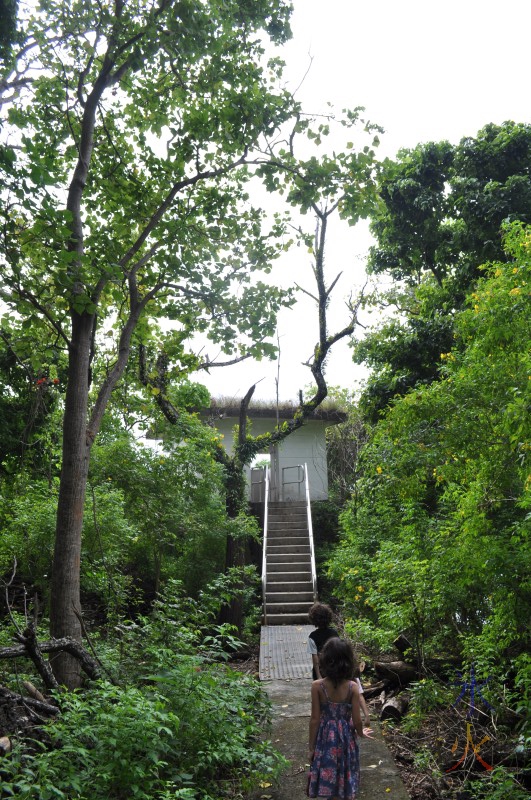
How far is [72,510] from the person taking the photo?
5949 mm

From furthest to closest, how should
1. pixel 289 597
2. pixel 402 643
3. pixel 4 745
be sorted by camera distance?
pixel 289 597 → pixel 402 643 → pixel 4 745

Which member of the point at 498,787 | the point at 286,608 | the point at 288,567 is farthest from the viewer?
the point at 288,567

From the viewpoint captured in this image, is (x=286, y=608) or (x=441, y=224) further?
(x=441, y=224)

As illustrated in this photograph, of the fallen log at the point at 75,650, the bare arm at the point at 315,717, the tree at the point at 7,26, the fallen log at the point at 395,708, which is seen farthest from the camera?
the fallen log at the point at 395,708

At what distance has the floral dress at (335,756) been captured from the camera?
12.6 ft

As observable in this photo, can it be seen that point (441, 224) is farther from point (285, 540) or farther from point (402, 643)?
→ point (402, 643)

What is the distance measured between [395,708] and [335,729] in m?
3.03

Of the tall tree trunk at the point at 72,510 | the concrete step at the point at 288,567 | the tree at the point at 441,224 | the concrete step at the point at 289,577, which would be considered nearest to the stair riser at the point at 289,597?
the concrete step at the point at 289,577

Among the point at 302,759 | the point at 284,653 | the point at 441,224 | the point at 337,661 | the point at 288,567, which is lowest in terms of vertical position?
the point at 302,759

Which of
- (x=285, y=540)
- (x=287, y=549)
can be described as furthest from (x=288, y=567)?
(x=285, y=540)

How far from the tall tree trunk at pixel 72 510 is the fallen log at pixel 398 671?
345 centimetres

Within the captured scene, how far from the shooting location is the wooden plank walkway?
8305mm

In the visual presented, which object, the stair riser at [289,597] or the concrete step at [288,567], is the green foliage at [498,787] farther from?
the concrete step at [288,567]

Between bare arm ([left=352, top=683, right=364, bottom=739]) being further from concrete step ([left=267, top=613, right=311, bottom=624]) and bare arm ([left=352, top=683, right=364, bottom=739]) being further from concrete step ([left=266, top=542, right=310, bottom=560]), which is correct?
concrete step ([left=266, top=542, right=310, bottom=560])
